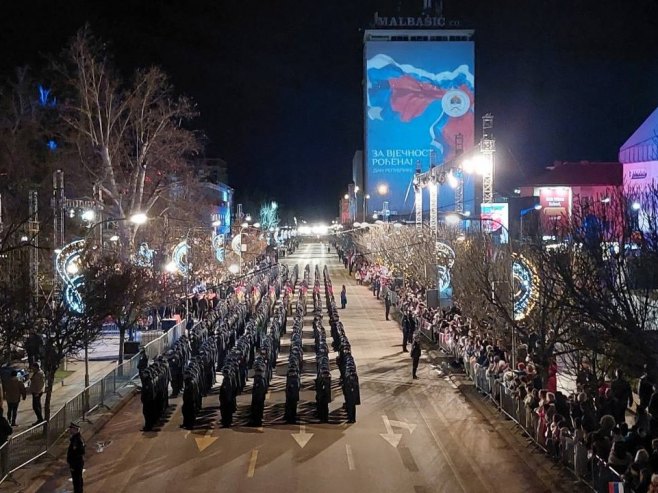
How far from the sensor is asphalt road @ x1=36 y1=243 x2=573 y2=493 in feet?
43.8

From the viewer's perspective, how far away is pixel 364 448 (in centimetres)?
1555

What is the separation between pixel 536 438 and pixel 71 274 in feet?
39.7

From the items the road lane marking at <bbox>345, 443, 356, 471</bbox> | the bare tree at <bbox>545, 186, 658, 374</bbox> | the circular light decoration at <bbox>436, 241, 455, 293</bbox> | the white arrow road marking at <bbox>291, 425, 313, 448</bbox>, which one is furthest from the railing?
the circular light decoration at <bbox>436, 241, 455, 293</bbox>

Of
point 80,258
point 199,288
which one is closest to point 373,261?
point 199,288

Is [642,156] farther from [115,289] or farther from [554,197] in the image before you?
[115,289]

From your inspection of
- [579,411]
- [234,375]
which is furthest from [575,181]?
[579,411]

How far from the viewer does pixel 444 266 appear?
32125 mm

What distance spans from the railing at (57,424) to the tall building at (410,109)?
264 feet

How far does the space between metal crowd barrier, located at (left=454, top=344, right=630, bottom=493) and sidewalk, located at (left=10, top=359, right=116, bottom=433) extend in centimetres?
1081

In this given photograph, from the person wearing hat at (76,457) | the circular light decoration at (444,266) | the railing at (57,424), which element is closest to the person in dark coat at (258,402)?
the railing at (57,424)

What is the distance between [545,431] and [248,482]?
5882 millimetres

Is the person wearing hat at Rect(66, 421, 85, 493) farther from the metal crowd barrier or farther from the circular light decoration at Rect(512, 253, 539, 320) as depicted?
the circular light decoration at Rect(512, 253, 539, 320)

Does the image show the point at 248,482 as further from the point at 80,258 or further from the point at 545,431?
the point at 80,258

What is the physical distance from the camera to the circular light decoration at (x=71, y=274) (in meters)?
17.9
